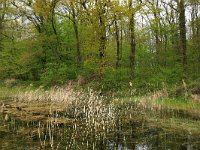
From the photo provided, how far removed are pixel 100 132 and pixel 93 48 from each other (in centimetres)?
1664

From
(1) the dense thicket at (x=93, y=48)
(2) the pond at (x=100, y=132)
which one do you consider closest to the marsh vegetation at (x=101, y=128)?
(2) the pond at (x=100, y=132)

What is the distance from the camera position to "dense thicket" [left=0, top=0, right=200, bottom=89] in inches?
1009

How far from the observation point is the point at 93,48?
85.0 ft

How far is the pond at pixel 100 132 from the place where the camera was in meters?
8.37

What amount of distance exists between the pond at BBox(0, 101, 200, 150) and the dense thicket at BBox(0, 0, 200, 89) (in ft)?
37.1

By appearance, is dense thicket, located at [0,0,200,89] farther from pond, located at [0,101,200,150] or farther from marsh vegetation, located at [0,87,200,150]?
pond, located at [0,101,200,150]

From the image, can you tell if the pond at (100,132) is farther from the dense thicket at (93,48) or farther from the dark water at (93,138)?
the dense thicket at (93,48)

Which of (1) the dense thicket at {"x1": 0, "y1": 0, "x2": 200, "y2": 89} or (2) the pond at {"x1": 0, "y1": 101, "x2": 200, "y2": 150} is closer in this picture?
(2) the pond at {"x1": 0, "y1": 101, "x2": 200, "y2": 150}

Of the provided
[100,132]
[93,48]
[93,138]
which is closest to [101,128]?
[100,132]

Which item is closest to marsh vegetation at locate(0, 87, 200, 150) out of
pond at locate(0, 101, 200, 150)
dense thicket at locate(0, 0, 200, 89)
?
pond at locate(0, 101, 200, 150)

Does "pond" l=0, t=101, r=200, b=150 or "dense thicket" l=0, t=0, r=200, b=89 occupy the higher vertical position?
"dense thicket" l=0, t=0, r=200, b=89

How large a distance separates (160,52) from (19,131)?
80.2ft

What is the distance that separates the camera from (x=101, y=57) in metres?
26.3

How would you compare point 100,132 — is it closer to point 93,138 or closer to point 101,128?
point 101,128
